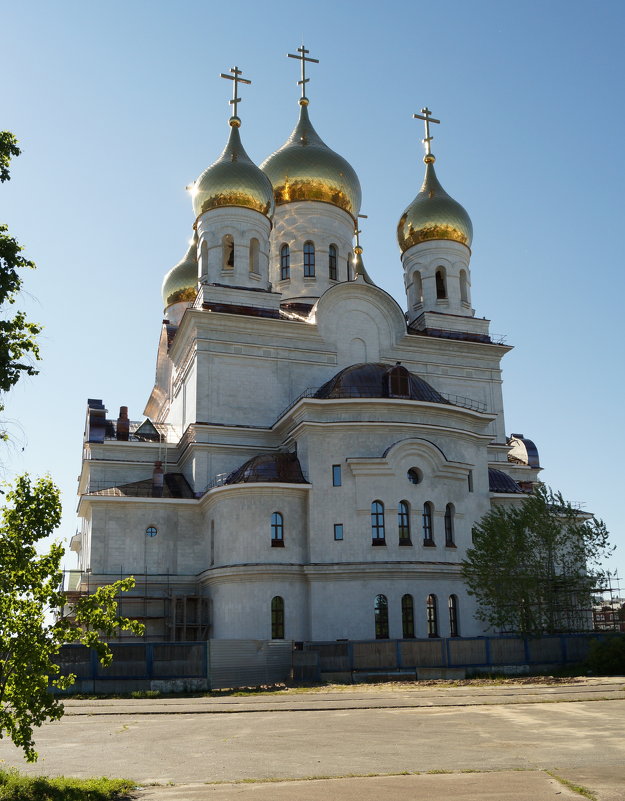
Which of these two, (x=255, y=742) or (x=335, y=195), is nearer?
(x=255, y=742)

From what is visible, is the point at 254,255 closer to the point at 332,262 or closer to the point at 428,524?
the point at 332,262

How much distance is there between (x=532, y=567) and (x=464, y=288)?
15753 millimetres

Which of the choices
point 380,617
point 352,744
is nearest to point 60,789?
point 352,744

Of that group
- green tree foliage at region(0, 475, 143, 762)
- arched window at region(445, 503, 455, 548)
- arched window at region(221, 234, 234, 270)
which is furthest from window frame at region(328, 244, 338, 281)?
green tree foliage at region(0, 475, 143, 762)

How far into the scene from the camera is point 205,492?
29578 millimetres

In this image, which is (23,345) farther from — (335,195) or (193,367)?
(335,195)

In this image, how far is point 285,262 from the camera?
3725cm

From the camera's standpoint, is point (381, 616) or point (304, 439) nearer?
point (381, 616)

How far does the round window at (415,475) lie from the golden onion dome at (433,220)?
13397 millimetres

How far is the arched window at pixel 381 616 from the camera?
26.3 meters

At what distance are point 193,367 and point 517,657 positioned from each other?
1525cm

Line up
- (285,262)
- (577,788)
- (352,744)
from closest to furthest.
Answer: (577,788) → (352,744) → (285,262)

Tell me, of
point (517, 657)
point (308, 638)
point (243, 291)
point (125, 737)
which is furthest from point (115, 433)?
point (125, 737)

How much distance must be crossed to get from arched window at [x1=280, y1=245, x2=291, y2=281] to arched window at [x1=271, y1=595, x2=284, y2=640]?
50.5 feet
